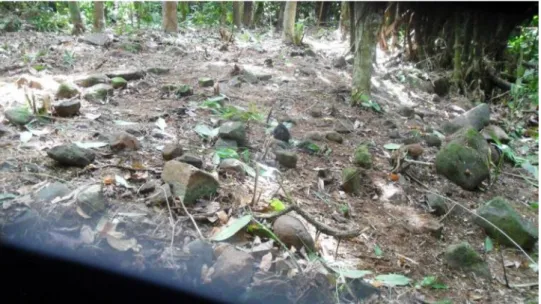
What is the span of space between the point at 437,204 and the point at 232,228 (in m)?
1.04

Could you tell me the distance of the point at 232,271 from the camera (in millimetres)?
1077

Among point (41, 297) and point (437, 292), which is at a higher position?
point (41, 297)

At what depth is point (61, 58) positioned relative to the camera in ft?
10.8

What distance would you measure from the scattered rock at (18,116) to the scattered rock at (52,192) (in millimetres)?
683

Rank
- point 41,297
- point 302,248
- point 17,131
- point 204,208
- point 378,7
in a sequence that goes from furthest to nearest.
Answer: point 378,7 < point 17,131 < point 204,208 < point 302,248 < point 41,297

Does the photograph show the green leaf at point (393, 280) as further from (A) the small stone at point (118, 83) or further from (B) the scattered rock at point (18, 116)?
(A) the small stone at point (118, 83)

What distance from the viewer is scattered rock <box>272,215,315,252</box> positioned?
1.26 metres

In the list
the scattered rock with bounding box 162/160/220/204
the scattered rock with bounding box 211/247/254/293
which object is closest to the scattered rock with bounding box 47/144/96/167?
the scattered rock with bounding box 162/160/220/204

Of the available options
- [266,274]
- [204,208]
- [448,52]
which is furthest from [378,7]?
[266,274]

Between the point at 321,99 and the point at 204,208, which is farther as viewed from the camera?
the point at 321,99

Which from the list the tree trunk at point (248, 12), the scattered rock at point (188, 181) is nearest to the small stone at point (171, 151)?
the scattered rock at point (188, 181)

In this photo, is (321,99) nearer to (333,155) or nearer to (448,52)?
(333,155)

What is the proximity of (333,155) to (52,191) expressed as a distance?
131cm

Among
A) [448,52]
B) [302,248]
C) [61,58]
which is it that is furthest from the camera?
[448,52]
